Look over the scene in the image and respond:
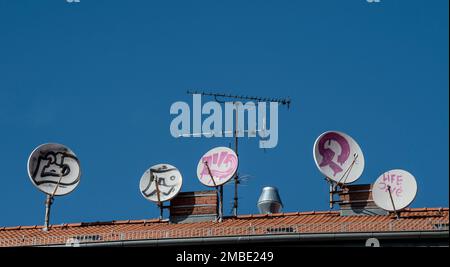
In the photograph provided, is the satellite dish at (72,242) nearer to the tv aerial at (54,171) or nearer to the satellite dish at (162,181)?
the tv aerial at (54,171)

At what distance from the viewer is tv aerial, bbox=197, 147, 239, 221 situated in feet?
195

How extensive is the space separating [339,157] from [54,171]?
15.9 m

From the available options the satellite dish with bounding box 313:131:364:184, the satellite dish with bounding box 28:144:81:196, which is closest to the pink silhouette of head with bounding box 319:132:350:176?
the satellite dish with bounding box 313:131:364:184

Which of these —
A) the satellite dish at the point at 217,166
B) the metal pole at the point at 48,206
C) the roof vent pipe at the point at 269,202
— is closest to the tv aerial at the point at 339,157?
the satellite dish at the point at 217,166

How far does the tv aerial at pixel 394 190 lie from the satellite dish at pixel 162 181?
37.5 feet

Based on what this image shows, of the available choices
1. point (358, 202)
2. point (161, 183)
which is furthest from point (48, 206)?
point (358, 202)

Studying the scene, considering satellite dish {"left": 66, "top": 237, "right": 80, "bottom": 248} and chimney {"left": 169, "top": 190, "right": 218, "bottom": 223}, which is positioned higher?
chimney {"left": 169, "top": 190, "right": 218, "bottom": 223}

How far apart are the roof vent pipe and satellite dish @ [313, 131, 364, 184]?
5726 mm

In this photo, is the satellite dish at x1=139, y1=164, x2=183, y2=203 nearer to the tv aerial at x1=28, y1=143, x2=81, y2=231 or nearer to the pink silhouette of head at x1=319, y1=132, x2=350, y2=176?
the tv aerial at x1=28, y1=143, x2=81, y2=231

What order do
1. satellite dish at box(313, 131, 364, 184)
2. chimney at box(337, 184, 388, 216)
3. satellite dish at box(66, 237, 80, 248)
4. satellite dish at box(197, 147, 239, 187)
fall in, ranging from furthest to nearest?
satellite dish at box(197, 147, 239, 187) < satellite dish at box(313, 131, 364, 184) < chimney at box(337, 184, 388, 216) < satellite dish at box(66, 237, 80, 248)
